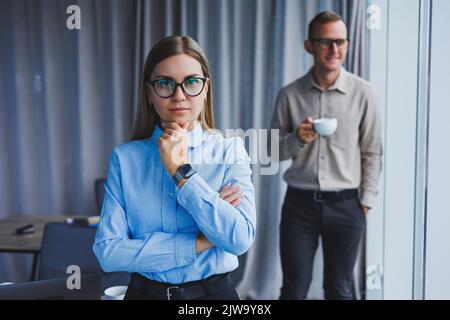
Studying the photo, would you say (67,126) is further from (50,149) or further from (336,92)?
(336,92)

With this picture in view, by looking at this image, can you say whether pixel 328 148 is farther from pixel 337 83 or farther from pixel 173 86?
pixel 173 86

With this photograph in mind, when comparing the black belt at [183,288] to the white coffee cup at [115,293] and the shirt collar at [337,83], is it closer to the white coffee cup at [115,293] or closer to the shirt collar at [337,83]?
the white coffee cup at [115,293]

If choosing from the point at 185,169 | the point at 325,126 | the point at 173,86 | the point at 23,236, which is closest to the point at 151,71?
the point at 173,86

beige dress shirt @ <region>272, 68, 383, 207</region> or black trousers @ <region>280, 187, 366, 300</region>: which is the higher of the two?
beige dress shirt @ <region>272, 68, 383, 207</region>

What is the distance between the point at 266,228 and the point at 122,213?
40.1 inches

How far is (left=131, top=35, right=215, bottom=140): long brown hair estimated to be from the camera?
2.65 feet

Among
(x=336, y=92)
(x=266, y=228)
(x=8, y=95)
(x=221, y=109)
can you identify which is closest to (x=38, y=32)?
(x=8, y=95)

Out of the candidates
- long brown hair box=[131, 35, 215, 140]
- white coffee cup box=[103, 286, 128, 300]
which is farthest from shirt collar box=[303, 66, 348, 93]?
white coffee cup box=[103, 286, 128, 300]

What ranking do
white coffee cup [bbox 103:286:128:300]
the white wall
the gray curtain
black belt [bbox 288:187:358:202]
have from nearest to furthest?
white coffee cup [bbox 103:286:128:300] < the white wall < the gray curtain < black belt [bbox 288:187:358:202]

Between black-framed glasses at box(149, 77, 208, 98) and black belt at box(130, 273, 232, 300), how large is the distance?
1.13 ft

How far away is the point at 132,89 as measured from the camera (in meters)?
1.23

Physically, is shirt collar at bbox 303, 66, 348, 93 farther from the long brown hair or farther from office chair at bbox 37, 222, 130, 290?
office chair at bbox 37, 222, 130, 290

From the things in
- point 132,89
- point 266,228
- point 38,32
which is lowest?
point 266,228

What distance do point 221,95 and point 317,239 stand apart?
1.91 feet
